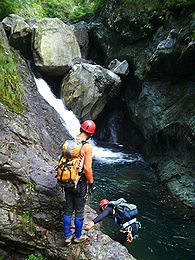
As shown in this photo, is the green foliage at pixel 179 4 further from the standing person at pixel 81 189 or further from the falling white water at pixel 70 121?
the standing person at pixel 81 189

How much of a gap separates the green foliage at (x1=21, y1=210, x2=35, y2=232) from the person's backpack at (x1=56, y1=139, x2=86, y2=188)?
1175 mm

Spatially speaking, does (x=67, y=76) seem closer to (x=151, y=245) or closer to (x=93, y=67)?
(x=93, y=67)

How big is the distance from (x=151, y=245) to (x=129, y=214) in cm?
283

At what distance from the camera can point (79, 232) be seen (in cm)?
498

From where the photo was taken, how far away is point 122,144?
16578mm

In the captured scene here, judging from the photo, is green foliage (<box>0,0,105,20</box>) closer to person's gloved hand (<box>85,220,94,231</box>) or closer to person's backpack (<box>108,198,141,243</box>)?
person's backpack (<box>108,198,141,243</box>)

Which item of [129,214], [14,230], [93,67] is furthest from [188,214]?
[93,67]

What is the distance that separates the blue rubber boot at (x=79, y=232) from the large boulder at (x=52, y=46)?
11.1 m

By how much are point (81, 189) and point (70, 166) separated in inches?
19.5

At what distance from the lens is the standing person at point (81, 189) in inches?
185

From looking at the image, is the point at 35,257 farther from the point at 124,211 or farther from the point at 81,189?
the point at 124,211

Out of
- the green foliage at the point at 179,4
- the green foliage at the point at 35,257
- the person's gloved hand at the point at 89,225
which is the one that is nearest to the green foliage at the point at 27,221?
the green foliage at the point at 35,257

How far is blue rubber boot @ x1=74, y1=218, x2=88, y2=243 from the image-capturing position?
4855 mm

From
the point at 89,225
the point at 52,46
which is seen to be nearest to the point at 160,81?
the point at 52,46
